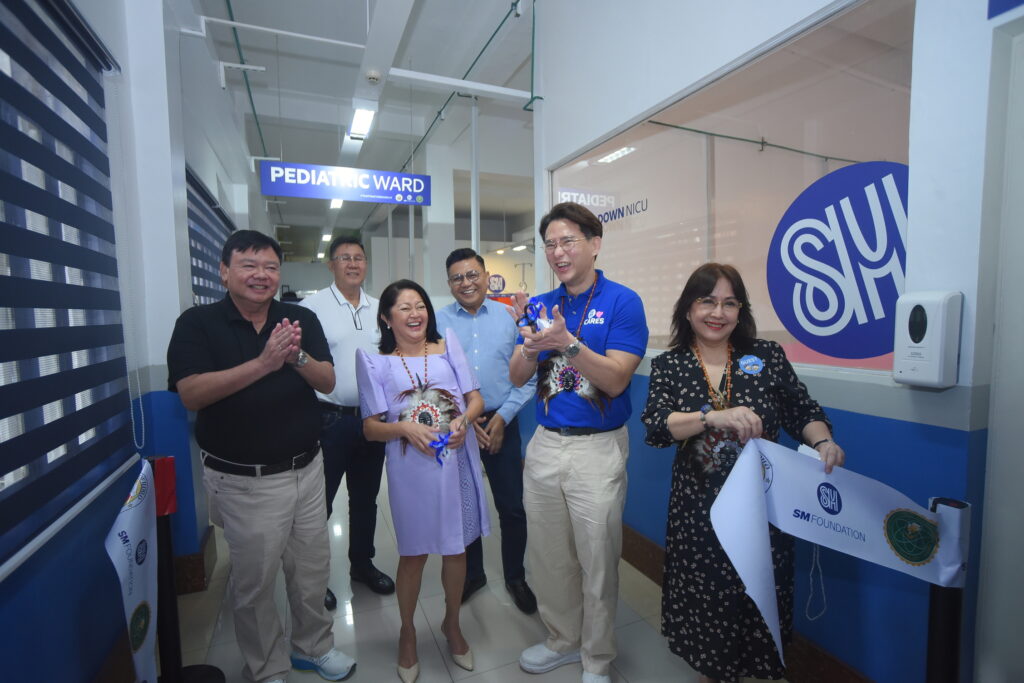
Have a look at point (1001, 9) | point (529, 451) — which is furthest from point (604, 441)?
point (1001, 9)

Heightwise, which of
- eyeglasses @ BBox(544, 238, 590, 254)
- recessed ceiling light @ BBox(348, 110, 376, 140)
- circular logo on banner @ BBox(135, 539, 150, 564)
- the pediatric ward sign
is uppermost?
recessed ceiling light @ BBox(348, 110, 376, 140)

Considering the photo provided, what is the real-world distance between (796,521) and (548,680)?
3.70 ft

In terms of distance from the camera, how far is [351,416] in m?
2.40

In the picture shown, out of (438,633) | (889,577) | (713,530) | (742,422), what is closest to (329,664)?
(438,633)

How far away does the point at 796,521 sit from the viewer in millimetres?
1415

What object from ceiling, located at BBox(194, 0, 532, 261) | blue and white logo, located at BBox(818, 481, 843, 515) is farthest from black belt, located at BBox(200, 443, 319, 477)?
ceiling, located at BBox(194, 0, 532, 261)

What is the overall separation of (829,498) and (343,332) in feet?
6.91

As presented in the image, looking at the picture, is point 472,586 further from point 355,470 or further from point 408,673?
point 355,470

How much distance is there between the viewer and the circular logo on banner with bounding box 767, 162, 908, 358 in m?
1.62

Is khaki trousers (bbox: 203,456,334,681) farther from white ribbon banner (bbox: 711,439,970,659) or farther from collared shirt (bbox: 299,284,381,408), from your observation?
white ribbon banner (bbox: 711,439,970,659)

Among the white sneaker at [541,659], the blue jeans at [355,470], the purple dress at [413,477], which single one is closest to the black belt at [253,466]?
the purple dress at [413,477]

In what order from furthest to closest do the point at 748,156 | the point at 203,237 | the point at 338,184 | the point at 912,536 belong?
the point at 338,184, the point at 203,237, the point at 748,156, the point at 912,536

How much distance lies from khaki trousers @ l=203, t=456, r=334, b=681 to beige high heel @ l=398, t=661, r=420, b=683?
1.00 feet

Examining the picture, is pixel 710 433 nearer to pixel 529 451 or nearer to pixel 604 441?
pixel 604 441
